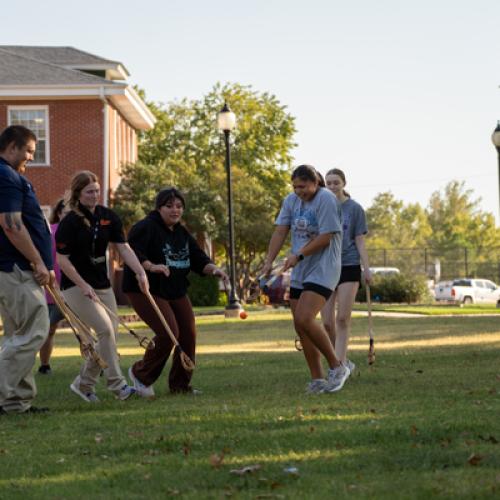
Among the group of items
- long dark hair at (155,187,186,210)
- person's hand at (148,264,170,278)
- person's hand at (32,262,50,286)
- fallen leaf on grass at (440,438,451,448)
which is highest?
long dark hair at (155,187,186,210)

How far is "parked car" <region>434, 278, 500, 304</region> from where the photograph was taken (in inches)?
2409

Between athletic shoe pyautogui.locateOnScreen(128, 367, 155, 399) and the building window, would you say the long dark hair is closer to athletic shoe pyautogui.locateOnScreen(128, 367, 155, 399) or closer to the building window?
athletic shoe pyautogui.locateOnScreen(128, 367, 155, 399)

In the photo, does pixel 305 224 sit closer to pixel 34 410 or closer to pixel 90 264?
pixel 90 264

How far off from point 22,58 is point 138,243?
32.3m

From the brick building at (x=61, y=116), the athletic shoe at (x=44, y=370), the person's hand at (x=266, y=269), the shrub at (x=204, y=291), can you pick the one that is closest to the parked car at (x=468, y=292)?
the shrub at (x=204, y=291)

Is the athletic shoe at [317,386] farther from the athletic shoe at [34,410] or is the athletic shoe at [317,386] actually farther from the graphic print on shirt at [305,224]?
the athletic shoe at [34,410]

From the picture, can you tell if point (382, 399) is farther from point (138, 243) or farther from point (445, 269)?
point (445, 269)

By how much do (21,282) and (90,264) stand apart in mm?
1143

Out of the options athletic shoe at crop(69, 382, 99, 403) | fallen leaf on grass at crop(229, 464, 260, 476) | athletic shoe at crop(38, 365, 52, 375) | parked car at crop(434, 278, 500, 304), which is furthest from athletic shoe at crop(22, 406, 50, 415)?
parked car at crop(434, 278, 500, 304)

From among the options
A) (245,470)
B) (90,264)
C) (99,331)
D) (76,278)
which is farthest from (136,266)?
(245,470)

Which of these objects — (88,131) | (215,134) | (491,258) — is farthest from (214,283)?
(491,258)

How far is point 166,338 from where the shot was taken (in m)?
11.0

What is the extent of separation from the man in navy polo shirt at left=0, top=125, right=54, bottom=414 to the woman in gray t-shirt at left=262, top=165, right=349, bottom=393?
80.5 inches

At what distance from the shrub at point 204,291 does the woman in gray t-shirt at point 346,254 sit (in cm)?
2873
